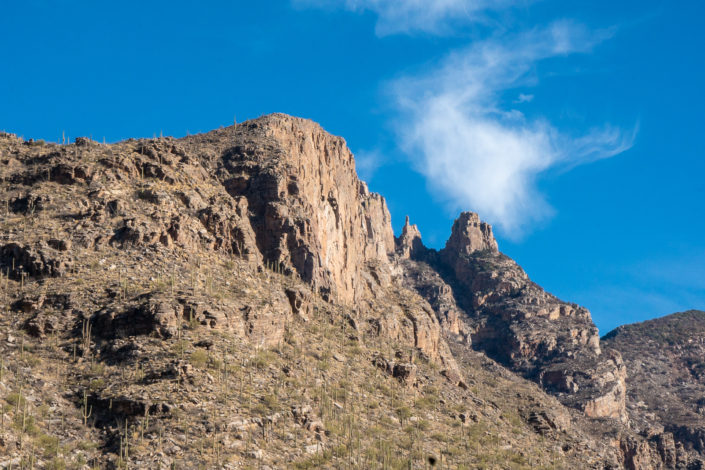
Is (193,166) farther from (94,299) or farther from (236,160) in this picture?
(94,299)

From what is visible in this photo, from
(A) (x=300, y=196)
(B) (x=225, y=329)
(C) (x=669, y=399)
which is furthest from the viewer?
(C) (x=669, y=399)

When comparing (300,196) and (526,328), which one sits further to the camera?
(526,328)

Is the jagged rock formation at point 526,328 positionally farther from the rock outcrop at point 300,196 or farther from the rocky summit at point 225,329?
the rock outcrop at point 300,196

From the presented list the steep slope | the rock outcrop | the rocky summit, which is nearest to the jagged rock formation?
the steep slope

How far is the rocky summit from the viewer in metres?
54.3

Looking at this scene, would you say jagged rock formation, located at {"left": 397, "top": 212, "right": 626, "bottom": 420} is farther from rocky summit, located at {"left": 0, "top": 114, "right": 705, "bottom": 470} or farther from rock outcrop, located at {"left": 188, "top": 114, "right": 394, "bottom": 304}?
rock outcrop, located at {"left": 188, "top": 114, "right": 394, "bottom": 304}

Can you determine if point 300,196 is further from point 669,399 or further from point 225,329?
point 669,399

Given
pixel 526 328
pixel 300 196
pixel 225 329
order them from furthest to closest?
1. pixel 526 328
2. pixel 300 196
3. pixel 225 329

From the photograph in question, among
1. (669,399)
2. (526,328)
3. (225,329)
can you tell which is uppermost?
(526,328)

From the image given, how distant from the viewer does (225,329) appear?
220 ft

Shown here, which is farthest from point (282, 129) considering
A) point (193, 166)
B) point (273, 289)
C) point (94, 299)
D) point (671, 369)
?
point (671, 369)

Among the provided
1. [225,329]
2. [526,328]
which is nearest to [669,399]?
[526,328]

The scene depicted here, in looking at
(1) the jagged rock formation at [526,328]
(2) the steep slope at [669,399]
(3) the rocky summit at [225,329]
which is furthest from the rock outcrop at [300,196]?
(2) the steep slope at [669,399]

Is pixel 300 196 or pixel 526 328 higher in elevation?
pixel 526 328
